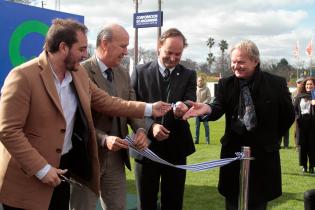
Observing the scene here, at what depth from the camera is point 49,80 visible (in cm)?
288

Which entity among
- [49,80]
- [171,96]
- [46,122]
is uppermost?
[49,80]

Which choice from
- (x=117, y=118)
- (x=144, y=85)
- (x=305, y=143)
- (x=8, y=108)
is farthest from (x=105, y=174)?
(x=305, y=143)

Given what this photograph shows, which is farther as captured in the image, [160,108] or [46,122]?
[160,108]

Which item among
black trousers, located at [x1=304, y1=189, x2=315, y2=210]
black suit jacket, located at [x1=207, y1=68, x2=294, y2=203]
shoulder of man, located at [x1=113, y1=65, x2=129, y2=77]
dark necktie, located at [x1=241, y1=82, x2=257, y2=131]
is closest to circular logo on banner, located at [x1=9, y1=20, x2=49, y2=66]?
shoulder of man, located at [x1=113, y1=65, x2=129, y2=77]

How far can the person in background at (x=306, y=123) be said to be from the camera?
9.15m

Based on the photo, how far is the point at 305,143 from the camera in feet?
30.7

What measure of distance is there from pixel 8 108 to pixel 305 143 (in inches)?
313

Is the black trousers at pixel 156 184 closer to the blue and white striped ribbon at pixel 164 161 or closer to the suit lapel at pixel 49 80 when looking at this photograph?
the blue and white striped ribbon at pixel 164 161

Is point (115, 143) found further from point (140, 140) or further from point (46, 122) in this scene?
point (46, 122)

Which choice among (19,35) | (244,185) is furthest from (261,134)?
(19,35)

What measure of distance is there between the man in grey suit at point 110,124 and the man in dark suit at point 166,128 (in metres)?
0.27

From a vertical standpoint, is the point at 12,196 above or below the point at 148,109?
below

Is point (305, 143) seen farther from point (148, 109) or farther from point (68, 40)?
point (68, 40)

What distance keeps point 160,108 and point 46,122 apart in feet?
3.80
